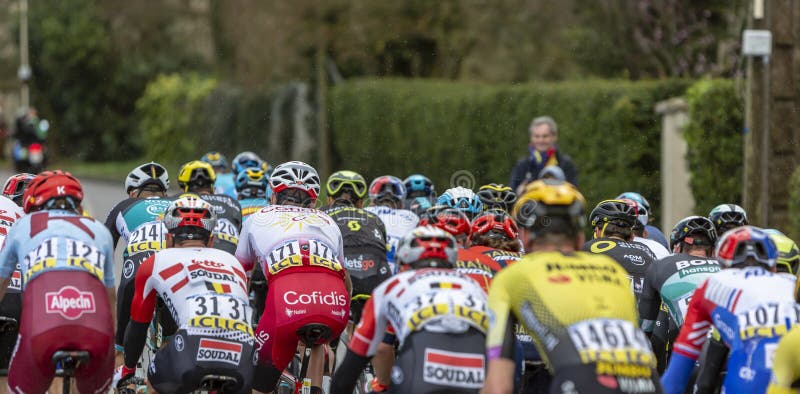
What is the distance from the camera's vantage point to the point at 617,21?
1254 inches

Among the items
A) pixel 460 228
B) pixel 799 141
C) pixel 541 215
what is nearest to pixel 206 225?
pixel 460 228

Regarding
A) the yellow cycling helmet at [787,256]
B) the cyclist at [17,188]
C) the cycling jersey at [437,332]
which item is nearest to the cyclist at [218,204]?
the cyclist at [17,188]

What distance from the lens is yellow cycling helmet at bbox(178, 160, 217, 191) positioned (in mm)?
12844

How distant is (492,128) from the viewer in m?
28.0

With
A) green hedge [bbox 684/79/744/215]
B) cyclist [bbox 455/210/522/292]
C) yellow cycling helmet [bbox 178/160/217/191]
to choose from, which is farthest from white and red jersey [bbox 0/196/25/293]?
green hedge [bbox 684/79/744/215]

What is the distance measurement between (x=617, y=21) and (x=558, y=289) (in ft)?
85.2

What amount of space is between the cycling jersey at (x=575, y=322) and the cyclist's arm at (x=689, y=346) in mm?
1038

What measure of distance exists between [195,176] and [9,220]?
2.36m

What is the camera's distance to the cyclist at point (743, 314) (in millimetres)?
7289

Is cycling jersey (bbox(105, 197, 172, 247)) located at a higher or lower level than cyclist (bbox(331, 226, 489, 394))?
higher

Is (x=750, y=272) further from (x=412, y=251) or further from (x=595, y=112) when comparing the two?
(x=595, y=112)

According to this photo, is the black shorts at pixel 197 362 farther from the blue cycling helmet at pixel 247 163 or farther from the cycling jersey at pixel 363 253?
the blue cycling helmet at pixel 247 163

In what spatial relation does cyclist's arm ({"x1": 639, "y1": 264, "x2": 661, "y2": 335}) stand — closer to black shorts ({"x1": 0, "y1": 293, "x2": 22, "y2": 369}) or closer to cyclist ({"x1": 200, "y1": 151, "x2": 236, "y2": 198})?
black shorts ({"x1": 0, "y1": 293, "x2": 22, "y2": 369})

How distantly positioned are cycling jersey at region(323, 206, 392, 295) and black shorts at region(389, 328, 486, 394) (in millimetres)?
4143
